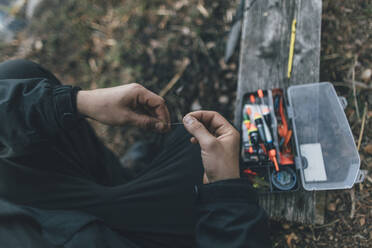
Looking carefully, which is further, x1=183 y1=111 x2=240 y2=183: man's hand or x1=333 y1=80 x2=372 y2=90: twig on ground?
x1=333 y1=80 x2=372 y2=90: twig on ground

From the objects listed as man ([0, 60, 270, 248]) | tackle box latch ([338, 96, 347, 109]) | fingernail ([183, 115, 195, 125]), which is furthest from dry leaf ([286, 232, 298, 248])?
fingernail ([183, 115, 195, 125])

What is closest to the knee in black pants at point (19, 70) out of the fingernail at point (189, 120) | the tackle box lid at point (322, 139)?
the fingernail at point (189, 120)

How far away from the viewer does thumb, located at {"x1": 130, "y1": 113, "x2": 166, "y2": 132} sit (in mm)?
1142

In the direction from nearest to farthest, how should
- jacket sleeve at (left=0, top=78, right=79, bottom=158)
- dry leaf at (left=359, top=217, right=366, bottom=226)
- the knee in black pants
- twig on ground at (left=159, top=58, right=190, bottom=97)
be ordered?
jacket sleeve at (left=0, top=78, right=79, bottom=158), the knee in black pants, dry leaf at (left=359, top=217, right=366, bottom=226), twig on ground at (left=159, top=58, right=190, bottom=97)

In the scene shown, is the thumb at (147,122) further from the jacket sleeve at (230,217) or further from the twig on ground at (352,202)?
the twig on ground at (352,202)

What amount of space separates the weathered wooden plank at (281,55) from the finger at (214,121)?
392mm

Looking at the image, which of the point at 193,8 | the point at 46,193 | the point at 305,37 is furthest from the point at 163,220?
the point at 193,8

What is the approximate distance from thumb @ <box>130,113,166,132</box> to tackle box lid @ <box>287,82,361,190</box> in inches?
30.4

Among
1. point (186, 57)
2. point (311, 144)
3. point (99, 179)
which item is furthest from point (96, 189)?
point (186, 57)

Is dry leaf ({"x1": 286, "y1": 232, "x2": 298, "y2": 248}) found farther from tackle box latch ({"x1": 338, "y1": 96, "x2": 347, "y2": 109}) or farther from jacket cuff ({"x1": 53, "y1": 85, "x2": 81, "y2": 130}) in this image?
jacket cuff ({"x1": 53, "y1": 85, "x2": 81, "y2": 130})

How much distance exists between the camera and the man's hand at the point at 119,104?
110 cm

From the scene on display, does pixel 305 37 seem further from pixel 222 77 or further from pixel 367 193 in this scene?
pixel 367 193

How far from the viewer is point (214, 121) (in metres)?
1.12

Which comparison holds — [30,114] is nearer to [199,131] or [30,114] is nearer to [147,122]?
[147,122]
